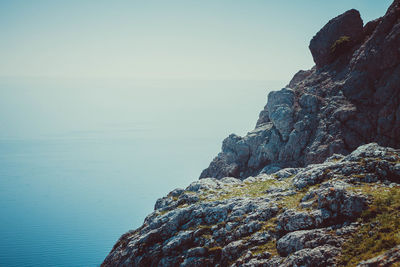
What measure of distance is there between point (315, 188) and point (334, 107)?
1200 inches

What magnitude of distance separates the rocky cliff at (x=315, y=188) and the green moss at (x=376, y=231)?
0.06 metres

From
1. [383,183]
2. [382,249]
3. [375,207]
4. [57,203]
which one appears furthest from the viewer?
[57,203]

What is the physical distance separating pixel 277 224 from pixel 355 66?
144 feet

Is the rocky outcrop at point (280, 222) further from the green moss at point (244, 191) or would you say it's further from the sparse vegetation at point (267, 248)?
the green moss at point (244, 191)

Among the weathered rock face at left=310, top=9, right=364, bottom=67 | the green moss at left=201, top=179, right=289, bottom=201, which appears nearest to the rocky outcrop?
the green moss at left=201, top=179, right=289, bottom=201

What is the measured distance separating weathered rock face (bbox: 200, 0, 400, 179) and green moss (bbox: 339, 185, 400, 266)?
27310 millimetres

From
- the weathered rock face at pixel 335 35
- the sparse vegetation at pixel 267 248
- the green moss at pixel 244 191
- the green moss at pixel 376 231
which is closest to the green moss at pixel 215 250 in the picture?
the sparse vegetation at pixel 267 248

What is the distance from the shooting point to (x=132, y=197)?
578 feet

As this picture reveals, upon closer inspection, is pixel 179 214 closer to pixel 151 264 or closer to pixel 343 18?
pixel 151 264

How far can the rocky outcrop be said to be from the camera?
48.0 feet

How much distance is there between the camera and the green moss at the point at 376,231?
12.1m

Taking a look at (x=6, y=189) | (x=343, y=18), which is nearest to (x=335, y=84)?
(x=343, y=18)

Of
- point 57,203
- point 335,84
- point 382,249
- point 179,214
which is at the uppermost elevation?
point 57,203

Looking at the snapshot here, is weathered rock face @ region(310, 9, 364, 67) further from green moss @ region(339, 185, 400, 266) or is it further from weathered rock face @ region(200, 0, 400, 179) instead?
green moss @ region(339, 185, 400, 266)
